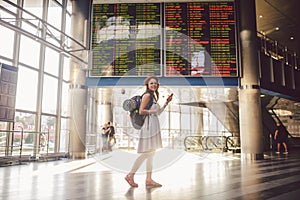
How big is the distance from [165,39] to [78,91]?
9.44 feet

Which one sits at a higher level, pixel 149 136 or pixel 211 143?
pixel 149 136

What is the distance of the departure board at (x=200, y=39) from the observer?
25.2 feet

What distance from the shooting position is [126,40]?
7809 mm

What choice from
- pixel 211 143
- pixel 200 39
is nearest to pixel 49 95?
pixel 200 39

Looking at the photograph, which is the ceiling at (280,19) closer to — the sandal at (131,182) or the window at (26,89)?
the window at (26,89)

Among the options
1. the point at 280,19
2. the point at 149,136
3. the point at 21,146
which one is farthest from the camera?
the point at 280,19

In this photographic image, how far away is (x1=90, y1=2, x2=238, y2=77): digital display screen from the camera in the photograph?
25.2 feet

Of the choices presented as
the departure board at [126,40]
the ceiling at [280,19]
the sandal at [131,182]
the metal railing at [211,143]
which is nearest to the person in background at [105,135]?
the departure board at [126,40]

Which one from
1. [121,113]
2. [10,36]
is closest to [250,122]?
[10,36]

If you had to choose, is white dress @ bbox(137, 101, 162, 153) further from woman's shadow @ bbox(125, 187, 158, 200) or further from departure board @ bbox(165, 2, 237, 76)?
departure board @ bbox(165, 2, 237, 76)

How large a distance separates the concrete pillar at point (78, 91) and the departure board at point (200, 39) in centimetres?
242

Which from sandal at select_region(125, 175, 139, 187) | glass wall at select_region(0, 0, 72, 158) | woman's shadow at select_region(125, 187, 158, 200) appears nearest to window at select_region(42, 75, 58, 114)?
glass wall at select_region(0, 0, 72, 158)

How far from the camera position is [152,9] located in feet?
26.2

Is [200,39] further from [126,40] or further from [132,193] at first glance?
[132,193]
